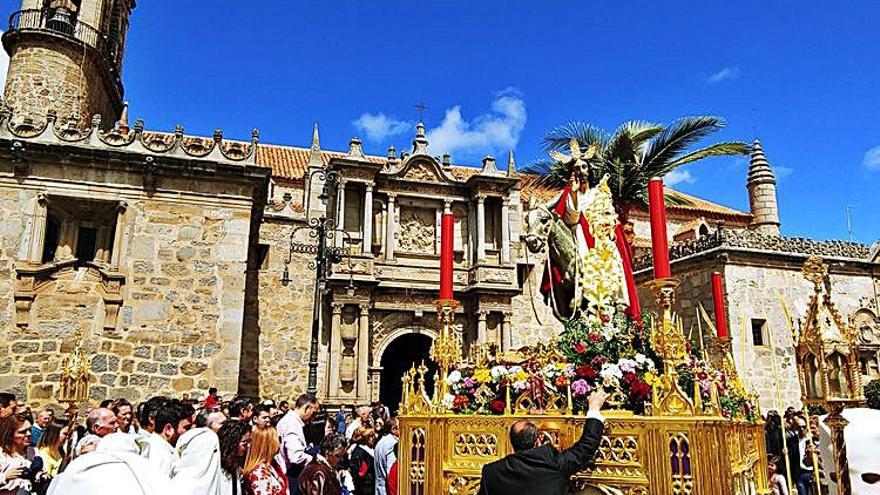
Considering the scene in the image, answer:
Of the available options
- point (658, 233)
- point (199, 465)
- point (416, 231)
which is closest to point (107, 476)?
point (199, 465)

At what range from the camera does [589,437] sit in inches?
135

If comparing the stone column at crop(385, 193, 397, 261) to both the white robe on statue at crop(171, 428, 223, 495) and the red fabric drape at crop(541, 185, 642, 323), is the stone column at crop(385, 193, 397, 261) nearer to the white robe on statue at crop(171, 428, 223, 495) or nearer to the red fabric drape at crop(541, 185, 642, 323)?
the red fabric drape at crop(541, 185, 642, 323)

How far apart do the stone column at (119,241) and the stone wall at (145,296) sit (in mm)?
62

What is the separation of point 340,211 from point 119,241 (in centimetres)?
984

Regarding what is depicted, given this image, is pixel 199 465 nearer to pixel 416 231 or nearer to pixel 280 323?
pixel 280 323

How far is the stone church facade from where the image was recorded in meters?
11.4

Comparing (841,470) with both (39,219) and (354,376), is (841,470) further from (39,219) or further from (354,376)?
(354,376)

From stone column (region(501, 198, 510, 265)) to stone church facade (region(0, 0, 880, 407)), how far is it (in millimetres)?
59

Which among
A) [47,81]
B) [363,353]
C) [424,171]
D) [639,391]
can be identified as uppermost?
[47,81]

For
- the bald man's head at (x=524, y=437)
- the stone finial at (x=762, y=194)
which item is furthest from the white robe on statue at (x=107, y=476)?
the stone finial at (x=762, y=194)

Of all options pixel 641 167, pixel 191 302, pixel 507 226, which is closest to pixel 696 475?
pixel 641 167

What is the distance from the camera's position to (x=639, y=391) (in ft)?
14.1

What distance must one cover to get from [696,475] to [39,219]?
12458mm

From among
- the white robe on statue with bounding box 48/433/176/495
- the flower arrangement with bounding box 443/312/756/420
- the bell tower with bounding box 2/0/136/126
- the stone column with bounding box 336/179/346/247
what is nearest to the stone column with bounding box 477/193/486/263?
the stone column with bounding box 336/179/346/247
